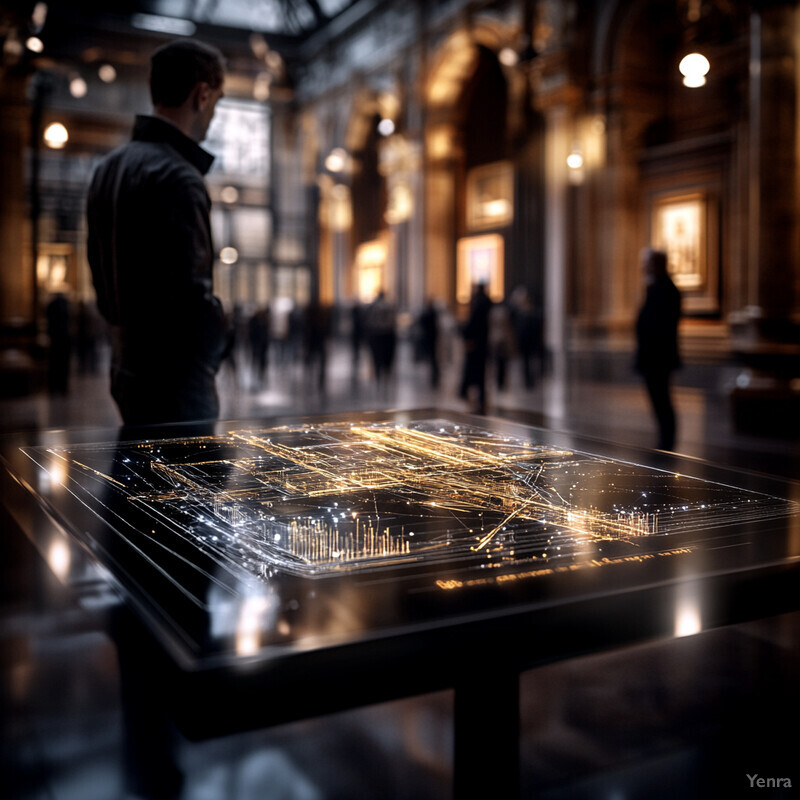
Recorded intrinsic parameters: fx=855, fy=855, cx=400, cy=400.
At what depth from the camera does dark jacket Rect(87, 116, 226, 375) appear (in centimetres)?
234

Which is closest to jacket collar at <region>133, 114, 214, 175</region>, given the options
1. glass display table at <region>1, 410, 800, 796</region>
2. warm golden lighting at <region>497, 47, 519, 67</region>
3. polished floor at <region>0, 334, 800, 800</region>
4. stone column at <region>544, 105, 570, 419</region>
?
glass display table at <region>1, 410, 800, 796</region>

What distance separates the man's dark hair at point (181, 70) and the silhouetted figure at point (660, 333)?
4625 millimetres

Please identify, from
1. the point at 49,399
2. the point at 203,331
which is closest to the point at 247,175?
the point at 49,399

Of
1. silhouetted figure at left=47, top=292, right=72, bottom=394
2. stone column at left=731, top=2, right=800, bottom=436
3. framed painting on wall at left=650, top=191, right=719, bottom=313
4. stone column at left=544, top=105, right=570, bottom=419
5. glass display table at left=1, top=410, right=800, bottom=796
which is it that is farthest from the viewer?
stone column at left=544, top=105, right=570, bottom=419

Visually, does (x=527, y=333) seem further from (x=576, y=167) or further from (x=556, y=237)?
(x=576, y=167)

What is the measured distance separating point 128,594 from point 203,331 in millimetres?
1478

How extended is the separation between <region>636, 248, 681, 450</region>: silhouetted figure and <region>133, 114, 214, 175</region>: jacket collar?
4.64 metres

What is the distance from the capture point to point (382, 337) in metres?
13.0

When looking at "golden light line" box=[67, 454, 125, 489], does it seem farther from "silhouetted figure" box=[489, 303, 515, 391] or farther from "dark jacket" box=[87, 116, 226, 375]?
"silhouetted figure" box=[489, 303, 515, 391]

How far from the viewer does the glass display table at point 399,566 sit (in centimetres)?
87

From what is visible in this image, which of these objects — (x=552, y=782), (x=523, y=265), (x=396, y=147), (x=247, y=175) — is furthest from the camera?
(x=247, y=175)

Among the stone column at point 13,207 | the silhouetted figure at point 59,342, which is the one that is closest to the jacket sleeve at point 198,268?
the stone column at point 13,207

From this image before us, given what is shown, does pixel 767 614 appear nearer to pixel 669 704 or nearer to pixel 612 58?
pixel 669 704

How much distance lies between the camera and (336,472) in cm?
182
